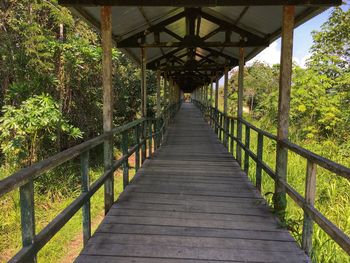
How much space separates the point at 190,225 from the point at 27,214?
195cm

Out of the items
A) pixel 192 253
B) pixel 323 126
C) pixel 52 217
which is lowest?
pixel 52 217

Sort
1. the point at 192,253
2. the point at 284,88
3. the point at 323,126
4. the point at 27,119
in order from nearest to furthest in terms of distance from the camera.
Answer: the point at 192,253 < the point at 284,88 < the point at 27,119 < the point at 323,126

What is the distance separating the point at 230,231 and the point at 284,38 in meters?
2.37

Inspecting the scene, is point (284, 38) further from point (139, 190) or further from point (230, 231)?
point (139, 190)

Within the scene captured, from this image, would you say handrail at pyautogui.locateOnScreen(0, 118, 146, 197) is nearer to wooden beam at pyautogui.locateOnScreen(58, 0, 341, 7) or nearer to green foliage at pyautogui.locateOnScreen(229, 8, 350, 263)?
wooden beam at pyautogui.locateOnScreen(58, 0, 341, 7)

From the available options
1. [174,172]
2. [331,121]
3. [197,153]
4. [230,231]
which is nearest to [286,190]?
[230,231]

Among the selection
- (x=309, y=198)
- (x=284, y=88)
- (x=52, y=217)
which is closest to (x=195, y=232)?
(x=309, y=198)

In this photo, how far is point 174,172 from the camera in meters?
5.91

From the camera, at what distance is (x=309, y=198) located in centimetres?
289

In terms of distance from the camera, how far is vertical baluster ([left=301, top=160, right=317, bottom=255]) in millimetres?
2869

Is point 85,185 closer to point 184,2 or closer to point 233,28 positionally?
point 184,2

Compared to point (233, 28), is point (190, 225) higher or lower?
lower

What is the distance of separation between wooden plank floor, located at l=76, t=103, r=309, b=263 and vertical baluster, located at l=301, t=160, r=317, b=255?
93 millimetres

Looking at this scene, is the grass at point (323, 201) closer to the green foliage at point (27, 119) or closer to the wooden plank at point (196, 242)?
the wooden plank at point (196, 242)
